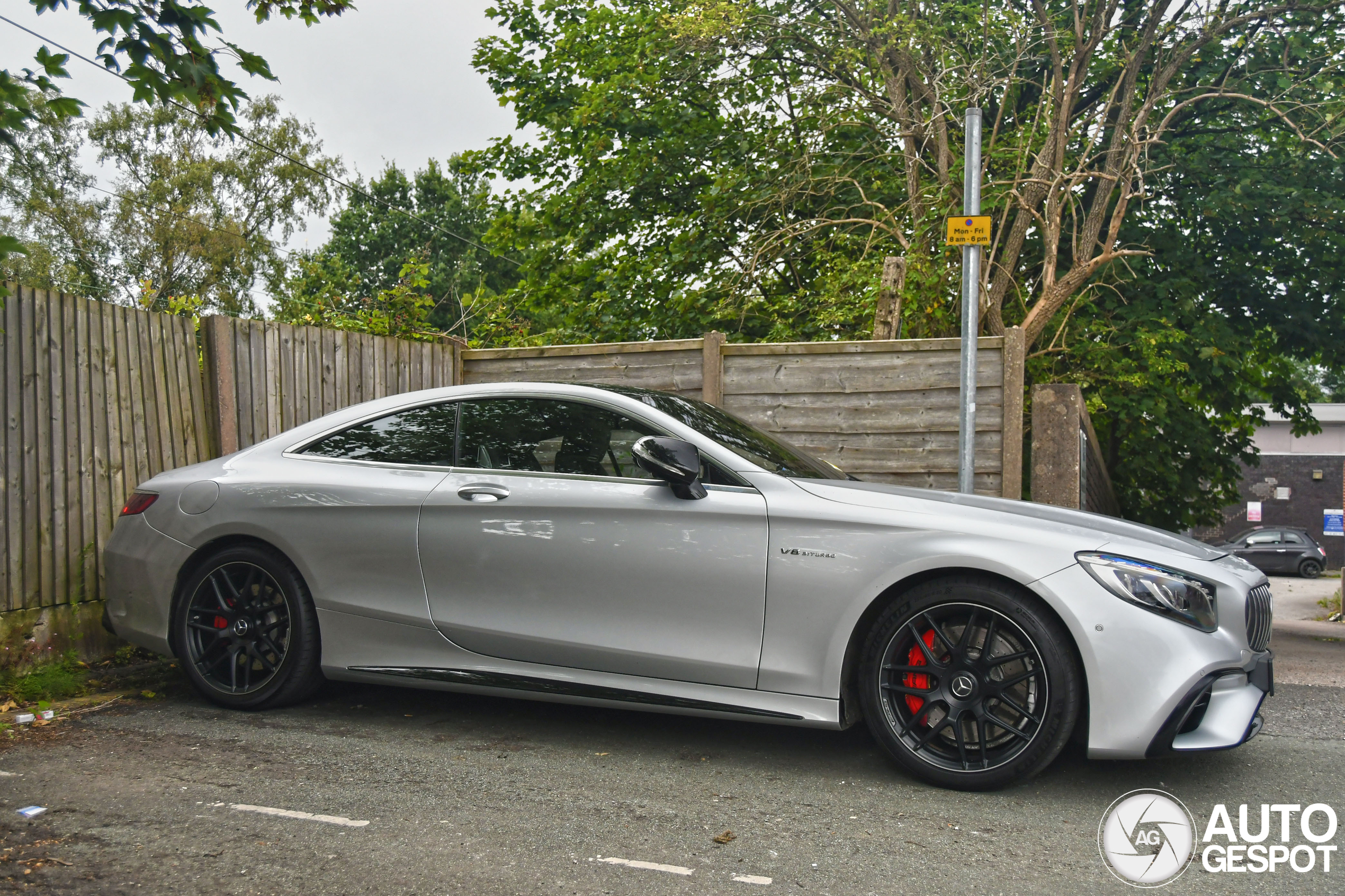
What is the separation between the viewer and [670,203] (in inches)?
537

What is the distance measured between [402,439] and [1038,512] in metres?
2.67

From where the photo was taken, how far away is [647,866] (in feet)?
9.46

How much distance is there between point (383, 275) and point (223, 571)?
48939mm

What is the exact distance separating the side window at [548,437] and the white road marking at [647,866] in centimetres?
156

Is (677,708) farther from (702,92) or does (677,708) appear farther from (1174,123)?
(1174,123)

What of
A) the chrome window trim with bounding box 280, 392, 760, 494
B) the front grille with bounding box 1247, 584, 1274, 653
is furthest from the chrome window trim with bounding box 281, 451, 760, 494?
the front grille with bounding box 1247, 584, 1274, 653

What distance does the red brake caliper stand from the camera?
3.58 m

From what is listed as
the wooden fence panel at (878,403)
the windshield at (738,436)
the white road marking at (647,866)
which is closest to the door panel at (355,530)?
the windshield at (738,436)

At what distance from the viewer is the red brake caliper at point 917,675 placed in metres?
3.58

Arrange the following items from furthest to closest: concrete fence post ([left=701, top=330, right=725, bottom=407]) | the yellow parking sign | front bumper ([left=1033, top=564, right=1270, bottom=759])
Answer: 1. concrete fence post ([left=701, top=330, right=725, bottom=407])
2. the yellow parking sign
3. front bumper ([left=1033, top=564, right=1270, bottom=759])

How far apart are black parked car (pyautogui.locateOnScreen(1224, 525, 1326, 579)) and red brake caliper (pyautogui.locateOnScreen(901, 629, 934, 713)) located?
3263 cm

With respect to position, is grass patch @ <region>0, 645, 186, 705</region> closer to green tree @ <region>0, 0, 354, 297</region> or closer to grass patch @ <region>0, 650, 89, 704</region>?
grass patch @ <region>0, 650, 89, 704</region>

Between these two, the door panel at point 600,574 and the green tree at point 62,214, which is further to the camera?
the green tree at point 62,214

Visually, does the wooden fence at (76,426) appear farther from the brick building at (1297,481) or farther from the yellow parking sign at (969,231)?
the brick building at (1297,481)
